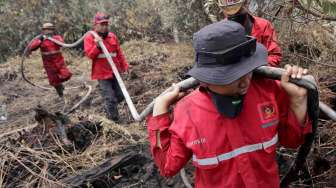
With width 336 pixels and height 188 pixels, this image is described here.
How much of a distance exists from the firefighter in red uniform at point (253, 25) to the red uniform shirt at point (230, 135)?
153 centimetres

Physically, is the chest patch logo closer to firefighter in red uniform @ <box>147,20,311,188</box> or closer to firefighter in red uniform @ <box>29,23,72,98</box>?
firefighter in red uniform @ <box>147,20,311,188</box>

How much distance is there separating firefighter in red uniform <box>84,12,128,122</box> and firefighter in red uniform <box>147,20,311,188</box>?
5.00 metres

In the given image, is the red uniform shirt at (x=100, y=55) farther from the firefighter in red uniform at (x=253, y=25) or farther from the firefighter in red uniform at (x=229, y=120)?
the firefighter in red uniform at (x=229, y=120)

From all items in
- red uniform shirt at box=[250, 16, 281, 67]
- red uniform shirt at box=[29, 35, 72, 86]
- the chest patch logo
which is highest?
the chest patch logo

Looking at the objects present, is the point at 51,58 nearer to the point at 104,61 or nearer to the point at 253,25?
the point at 104,61

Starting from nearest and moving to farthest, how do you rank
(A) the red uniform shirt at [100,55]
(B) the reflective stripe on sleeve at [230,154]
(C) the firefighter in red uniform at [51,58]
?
(B) the reflective stripe on sleeve at [230,154]
(A) the red uniform shirt at [100,55]
(C) the firefighter in red uniform at [51,58]

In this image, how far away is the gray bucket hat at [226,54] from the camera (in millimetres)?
2055

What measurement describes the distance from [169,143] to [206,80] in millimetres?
468

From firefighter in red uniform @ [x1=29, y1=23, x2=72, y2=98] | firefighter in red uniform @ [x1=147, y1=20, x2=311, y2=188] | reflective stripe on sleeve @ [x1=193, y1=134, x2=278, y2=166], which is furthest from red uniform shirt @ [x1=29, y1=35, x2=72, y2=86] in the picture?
reflective stripe on sleeve @ [x1=193, y1=134, x2=278, y2=166]

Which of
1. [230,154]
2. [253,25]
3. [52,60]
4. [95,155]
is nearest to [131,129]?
[95,155]

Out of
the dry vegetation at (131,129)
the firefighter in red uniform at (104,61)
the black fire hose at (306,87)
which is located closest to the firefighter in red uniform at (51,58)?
the dry vegetation at (131,129)

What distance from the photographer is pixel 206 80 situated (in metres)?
2.11

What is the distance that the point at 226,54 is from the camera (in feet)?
6.75

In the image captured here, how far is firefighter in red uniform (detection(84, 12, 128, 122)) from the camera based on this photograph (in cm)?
727
